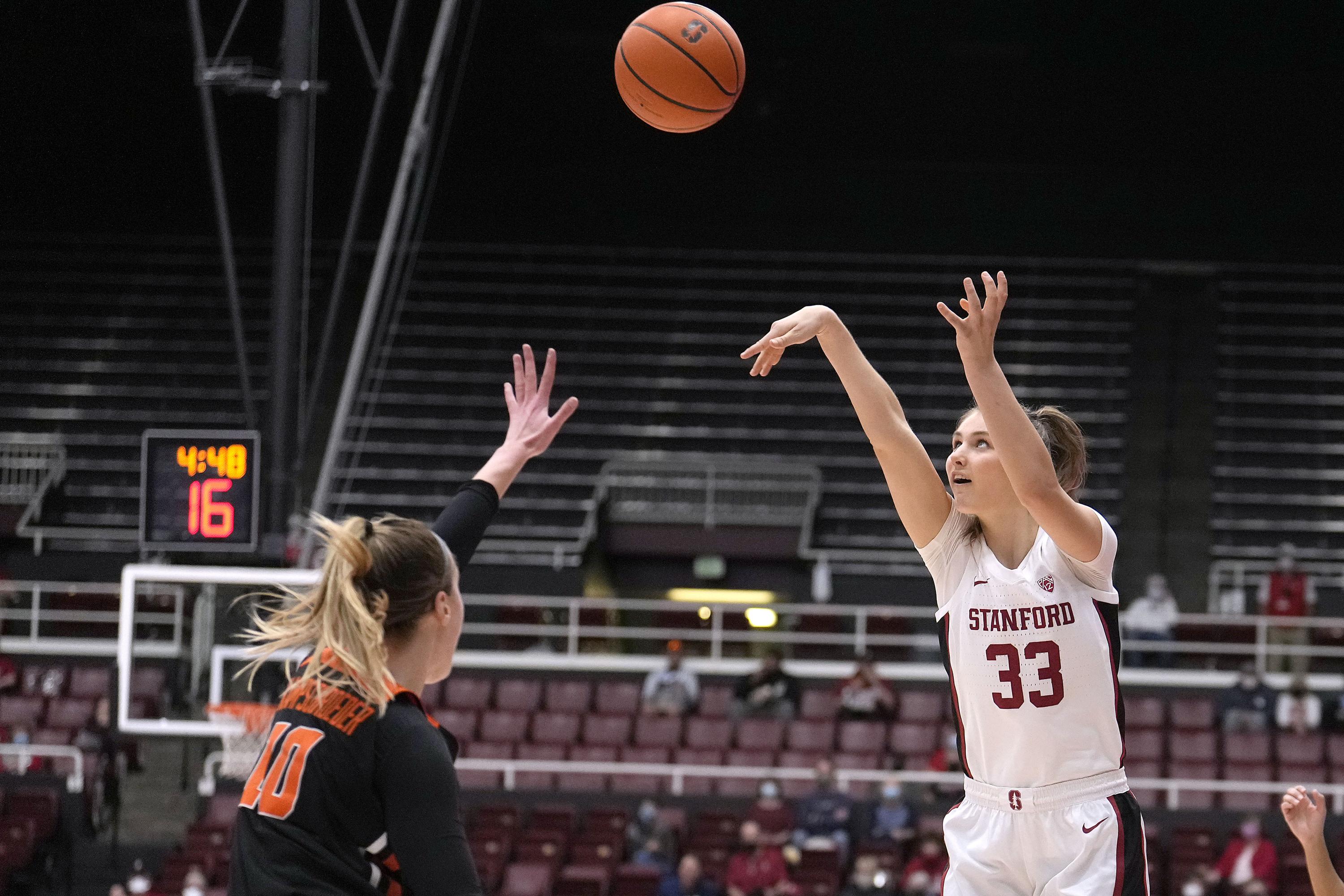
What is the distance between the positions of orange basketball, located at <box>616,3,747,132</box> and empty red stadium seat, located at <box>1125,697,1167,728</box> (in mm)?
9735

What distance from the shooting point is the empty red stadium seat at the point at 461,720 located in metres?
15.0

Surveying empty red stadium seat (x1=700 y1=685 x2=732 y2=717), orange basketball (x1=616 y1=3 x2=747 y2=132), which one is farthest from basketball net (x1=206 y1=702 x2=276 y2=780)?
empty red stadium seat (x1=700 y1=685 x2=732 y2=717)

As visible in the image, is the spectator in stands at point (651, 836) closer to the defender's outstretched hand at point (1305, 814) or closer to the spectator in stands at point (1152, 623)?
the spectator in stands at point (1152, 623)

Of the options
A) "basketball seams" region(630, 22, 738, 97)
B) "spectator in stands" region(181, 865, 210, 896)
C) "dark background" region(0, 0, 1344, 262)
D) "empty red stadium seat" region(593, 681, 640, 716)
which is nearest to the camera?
"basketball seams" region(630, 22, 738, 97)

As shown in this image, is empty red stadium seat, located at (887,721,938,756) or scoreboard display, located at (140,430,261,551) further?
empty red stadium seat, located at (887,721,938,756)

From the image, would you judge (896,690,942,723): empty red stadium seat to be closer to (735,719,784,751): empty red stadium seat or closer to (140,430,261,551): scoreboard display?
(735,719,784,751): empty red stadium seat

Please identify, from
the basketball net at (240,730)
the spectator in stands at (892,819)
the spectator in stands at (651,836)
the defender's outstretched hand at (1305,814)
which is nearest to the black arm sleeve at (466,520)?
the defender's outstretched hand at (1305,814)

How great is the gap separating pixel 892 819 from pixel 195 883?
5121mm

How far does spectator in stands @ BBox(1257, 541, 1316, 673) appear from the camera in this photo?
16578mm

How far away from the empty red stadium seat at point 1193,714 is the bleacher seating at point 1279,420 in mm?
3855

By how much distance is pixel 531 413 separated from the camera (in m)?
3.86

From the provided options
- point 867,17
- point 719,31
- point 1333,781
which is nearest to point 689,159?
point 867,17

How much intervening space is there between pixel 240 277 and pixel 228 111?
2.35 metres

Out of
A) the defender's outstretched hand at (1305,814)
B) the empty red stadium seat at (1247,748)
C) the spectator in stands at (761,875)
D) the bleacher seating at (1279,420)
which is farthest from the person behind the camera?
the bleacher seating at (1279,420)
